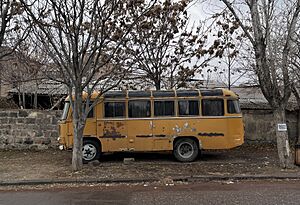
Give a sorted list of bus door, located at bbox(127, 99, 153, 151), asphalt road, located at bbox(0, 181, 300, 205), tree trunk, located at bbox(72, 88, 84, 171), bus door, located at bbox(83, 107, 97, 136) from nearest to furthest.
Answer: asphalt road, located at bbox(0, 181, 300, 205), tree trunk, located at bbox(72, 88, 84, 171), bus door, located at bbox(83, 107, 97, 136), bus door, located at bbox(127, 99, 153, 151)

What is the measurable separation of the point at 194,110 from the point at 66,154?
19.1 feet

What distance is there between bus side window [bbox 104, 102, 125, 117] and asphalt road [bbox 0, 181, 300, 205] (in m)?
4.29

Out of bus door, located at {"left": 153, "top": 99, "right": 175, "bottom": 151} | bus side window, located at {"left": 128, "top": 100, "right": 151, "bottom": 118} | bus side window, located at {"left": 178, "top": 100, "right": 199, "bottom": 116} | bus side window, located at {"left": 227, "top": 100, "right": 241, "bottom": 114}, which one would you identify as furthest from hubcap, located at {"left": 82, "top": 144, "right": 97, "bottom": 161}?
bus side window, located at {"left": 227, "top": 100, "right": 241, "bottom": 114}

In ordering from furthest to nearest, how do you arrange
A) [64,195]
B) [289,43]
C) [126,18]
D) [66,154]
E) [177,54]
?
[177,54]
[66,154]
[126,18]
[289,43]
[64,195]

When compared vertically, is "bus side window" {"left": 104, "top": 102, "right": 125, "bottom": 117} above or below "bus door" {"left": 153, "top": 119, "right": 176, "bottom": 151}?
above

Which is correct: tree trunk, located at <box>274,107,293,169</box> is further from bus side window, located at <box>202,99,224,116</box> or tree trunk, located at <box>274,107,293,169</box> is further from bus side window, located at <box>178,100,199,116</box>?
bus side window, located at <box>178,100,199,116</box>

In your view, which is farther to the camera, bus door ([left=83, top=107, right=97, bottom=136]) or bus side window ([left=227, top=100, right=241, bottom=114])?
bus side window ([left=227, top=100, right=241, bottom=114])

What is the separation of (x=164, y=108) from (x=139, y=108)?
939mm

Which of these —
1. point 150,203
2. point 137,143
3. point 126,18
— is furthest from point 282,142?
point 126,18

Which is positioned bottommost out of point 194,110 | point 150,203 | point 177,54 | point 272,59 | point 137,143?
point 150,203

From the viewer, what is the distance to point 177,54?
55.7 ft

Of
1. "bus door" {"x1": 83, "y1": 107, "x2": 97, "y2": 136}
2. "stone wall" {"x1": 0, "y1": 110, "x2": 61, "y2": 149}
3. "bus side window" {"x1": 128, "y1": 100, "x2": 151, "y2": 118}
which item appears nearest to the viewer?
"bus door" {"x1": 83, "y1": 107, "x2": 97, "y2": 136}

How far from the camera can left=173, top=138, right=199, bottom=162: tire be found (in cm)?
1404

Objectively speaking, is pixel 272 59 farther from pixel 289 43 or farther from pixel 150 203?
pixel 150 203
